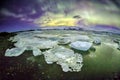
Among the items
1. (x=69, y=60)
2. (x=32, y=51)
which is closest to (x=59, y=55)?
(x=69, y=60)

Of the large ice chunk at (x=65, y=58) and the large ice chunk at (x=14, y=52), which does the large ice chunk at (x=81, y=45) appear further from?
the large ice chunk at (x=14, y=52)

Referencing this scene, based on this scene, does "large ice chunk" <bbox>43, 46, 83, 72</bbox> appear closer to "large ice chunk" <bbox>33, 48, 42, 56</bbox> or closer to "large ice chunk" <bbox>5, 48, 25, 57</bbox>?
"large ice chunk" <bbox>33, 48, 42, 56</bbox>

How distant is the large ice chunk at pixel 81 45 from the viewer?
2.89 metres

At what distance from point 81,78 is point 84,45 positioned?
2.62ft

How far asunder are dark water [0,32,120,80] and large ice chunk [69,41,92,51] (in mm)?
70

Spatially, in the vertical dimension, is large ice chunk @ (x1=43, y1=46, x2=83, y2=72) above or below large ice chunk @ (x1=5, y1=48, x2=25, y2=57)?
below

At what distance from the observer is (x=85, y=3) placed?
3.01 m

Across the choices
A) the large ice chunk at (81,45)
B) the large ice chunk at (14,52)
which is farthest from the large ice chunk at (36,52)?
the large ice chunk at (81,45)

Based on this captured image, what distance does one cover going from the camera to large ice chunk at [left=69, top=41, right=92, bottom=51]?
289 cm

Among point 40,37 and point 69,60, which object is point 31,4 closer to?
point 40,37

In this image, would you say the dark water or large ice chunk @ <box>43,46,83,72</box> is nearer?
the dark water

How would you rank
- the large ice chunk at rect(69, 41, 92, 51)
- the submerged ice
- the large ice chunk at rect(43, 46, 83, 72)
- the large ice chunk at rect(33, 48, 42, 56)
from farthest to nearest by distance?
1. the large ice chunk at rect(69, 41, 92, 51)
2. the large ice chunk at rect(33, 48, 42, 56)
3. the submerged ice
4. the large ice chunk at rect(43, 46, 83, 72)

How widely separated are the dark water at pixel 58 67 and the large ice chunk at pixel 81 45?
0.23ft

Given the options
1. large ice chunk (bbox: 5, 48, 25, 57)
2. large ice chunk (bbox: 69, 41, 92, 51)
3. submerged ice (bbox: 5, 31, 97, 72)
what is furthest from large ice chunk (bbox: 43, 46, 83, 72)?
large ice chunk (bbox: 5, 48, 25, 57)
